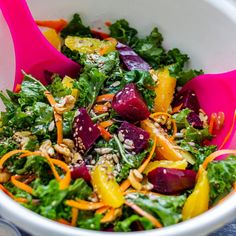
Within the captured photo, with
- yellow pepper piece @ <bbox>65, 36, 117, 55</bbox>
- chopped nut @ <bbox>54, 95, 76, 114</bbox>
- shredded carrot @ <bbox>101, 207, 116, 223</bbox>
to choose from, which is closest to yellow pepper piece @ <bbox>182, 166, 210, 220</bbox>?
shredded carrot @ <bbox>101, 207, 116, 223</bbox>

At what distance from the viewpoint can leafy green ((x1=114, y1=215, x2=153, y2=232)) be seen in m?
1.56

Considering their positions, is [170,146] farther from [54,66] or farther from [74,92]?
[54,66]

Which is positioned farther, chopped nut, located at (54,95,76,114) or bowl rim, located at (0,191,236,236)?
chopped nut, located at (54,95,76,114)

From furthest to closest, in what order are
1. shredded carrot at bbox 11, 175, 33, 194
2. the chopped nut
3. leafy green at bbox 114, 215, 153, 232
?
the chopped nut → shredded carrot at bbox 11, 175, 33, 194 → leafy green at bbox 114, 215, 153, 232

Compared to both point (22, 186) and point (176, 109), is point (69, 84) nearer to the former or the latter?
point (176, 109)

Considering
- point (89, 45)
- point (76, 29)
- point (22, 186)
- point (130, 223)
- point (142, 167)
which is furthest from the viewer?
point (76, 29)

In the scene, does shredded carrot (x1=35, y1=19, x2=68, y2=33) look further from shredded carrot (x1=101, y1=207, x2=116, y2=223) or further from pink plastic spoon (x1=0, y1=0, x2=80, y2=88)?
shredded carrot (x1=101, y1=207, x2=116, y2=223)

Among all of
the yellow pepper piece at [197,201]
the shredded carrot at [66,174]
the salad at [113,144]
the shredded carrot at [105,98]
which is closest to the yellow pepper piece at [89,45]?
the salad at [113,144]

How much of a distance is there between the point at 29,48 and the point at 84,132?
501mm

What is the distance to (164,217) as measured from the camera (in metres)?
1.57

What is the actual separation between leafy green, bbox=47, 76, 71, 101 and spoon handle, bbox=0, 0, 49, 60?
0.18 m

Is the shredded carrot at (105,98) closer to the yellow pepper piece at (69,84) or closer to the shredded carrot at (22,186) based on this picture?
the yellow pepper piece at (69,84)

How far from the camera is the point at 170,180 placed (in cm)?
172

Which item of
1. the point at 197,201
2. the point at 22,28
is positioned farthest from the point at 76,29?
the point at 197,201
